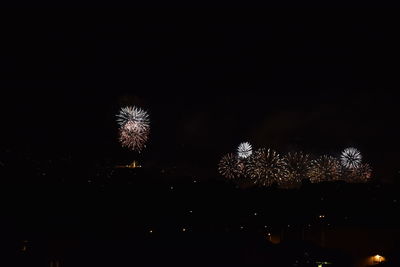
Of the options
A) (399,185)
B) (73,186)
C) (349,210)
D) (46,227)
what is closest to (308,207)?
(349,210)

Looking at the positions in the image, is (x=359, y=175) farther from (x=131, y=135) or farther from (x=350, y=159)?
(x=131, y=135)

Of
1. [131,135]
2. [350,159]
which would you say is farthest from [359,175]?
[131,135]

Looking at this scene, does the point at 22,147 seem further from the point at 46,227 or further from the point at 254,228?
the point at 254,228

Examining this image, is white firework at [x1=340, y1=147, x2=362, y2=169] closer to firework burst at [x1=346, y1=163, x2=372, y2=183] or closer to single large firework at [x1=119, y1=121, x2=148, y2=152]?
firework burst at [x1=346, y1=163, x2=372, y2=183]
